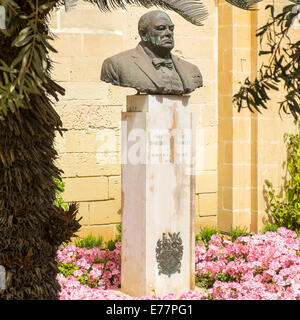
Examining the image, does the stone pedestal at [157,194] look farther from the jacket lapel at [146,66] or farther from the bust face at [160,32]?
the bust face at [160,32]

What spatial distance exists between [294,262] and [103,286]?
1731mm

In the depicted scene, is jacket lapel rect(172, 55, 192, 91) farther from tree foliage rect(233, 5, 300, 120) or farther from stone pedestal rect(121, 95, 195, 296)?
tree foliage rect(233, 5, 300, 120)

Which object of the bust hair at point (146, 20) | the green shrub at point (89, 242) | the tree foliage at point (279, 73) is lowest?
the green shrub at point (89, 242)

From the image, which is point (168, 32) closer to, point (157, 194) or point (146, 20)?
point (146, 20)

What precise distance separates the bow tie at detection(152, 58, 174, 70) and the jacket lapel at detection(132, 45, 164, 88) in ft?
0.11

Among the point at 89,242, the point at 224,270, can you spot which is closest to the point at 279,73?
the point at 224,270

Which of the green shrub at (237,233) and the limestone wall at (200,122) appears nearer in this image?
the limestone wall at (200,122)

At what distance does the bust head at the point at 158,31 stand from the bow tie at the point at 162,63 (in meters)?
0.07

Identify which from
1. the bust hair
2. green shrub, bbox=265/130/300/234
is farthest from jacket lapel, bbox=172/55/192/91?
green shrub, bbox=265/130/300/234

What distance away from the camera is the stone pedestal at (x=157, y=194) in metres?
5.22

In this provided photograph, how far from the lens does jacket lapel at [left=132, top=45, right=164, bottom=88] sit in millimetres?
5230

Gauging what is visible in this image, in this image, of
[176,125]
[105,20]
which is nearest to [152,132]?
[176,125]

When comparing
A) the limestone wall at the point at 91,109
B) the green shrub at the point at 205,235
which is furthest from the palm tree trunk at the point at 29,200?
the green shrub at the point at 205,235

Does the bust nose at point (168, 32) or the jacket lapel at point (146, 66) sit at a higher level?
the bust nose at point (168, 32)
